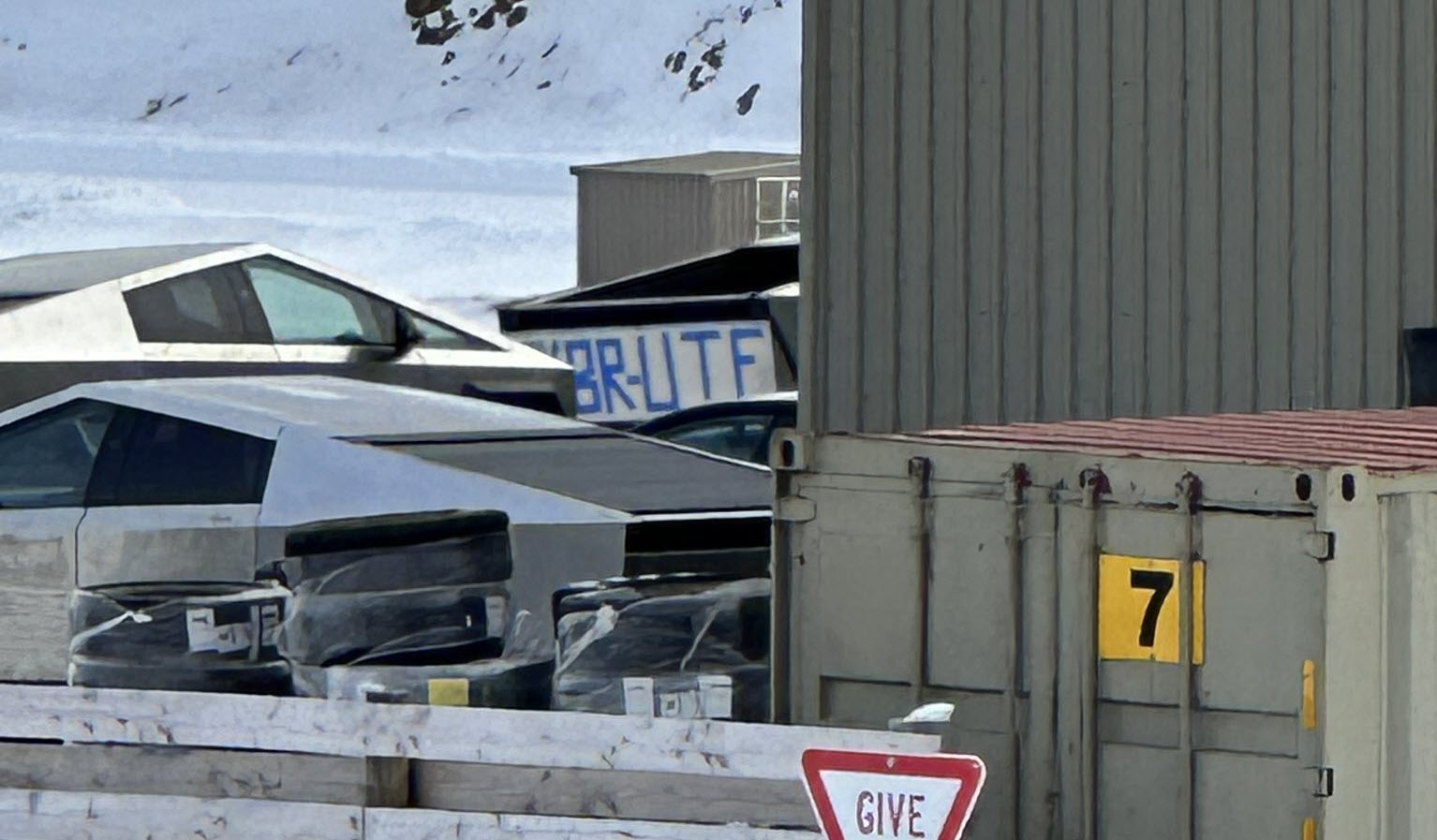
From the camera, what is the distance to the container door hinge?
510cm

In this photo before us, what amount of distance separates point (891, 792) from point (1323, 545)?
1100 mm

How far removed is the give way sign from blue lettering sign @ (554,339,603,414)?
11.7 metres

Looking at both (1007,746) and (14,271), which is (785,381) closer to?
(14,271)

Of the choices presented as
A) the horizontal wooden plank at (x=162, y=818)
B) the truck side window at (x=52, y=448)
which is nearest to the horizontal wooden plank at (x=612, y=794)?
the horizontal wooden plank at (x=162, y=818)

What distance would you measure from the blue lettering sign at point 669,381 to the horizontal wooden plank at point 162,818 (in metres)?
9.91

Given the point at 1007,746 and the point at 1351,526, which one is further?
the point at 1007,746

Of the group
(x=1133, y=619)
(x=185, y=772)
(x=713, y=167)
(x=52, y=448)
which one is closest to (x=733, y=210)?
(x=713, y=167)

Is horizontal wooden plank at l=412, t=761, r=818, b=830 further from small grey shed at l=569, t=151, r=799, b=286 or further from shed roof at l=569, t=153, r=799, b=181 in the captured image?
shed roof at l=569, t=153, r=799, b=181

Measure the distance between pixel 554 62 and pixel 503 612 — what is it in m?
120

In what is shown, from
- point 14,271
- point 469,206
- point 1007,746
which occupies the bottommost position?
point 1007,746

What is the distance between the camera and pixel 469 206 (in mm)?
78125

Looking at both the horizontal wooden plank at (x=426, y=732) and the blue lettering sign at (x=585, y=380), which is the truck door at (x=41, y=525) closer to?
the horizontal wooden plank at (x=426, y=732)

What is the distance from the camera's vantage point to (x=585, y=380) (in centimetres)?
1647

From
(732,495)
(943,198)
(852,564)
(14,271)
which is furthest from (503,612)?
(14,271)
